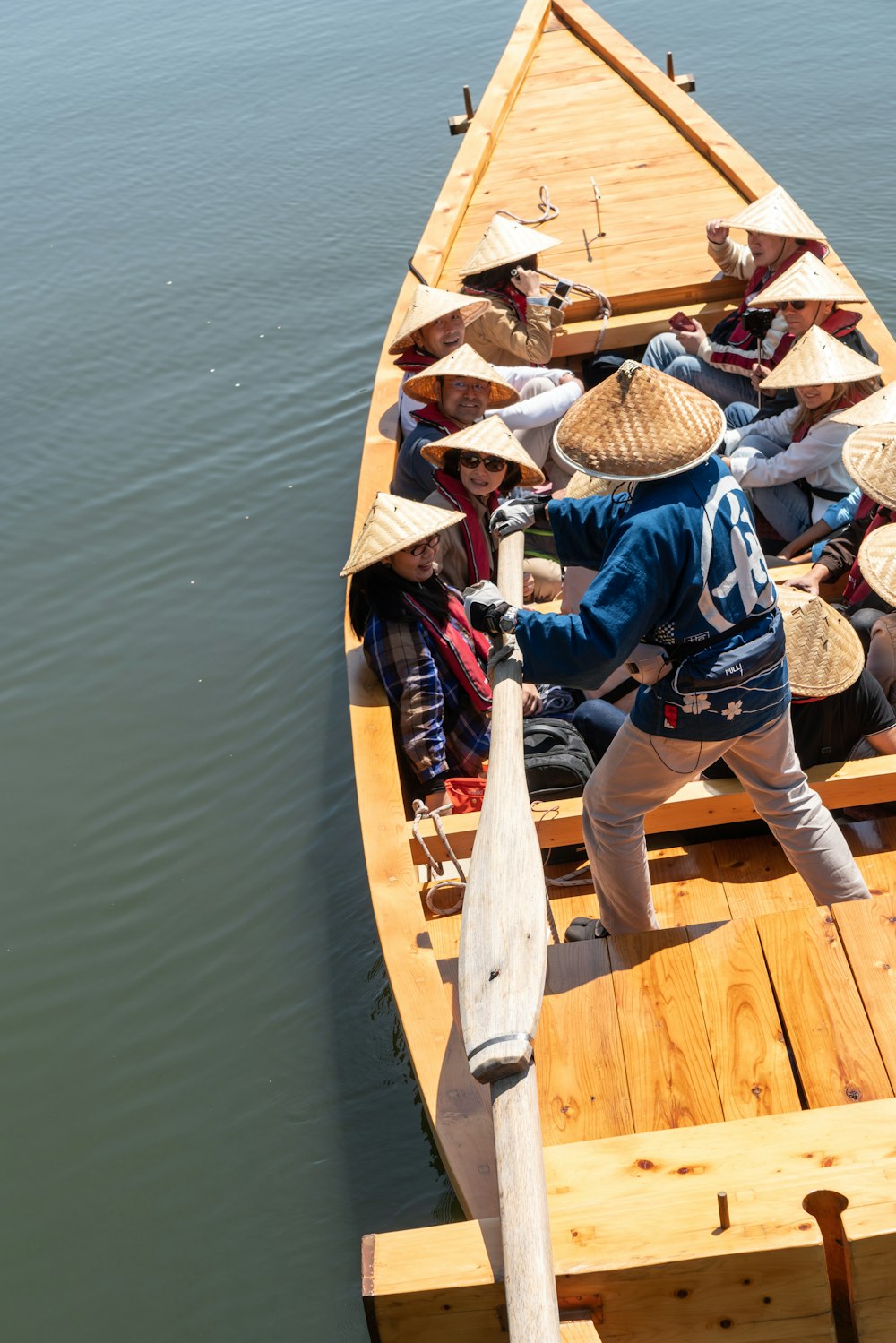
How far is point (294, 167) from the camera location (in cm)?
977

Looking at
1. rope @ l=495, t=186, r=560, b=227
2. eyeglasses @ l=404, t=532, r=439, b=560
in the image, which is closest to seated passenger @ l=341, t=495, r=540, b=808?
eyeglasses @ l=404, t=532, r=439, b=560

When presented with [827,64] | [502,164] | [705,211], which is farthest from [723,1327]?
[827,64]

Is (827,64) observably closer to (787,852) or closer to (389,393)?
(389,393)

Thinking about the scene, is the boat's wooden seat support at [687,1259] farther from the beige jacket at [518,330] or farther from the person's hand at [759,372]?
the beige jacket at [518,330]

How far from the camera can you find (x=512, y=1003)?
1.59 m

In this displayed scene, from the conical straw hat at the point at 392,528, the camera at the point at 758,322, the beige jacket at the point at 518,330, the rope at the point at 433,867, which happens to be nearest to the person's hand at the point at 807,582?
the conical straw hat at the point at 392,528

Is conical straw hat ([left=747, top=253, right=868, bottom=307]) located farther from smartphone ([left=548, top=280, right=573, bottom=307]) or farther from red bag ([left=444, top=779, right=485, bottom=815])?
red bag ([left=444, top=779, right=485, bottom=815])

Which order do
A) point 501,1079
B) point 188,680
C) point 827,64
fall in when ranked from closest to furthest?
point 501,1079 < point 188,680 < point 827,64

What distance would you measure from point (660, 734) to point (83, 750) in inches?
124

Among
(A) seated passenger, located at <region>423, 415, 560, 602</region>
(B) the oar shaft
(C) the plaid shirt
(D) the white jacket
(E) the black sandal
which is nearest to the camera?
(B) the oar shaft

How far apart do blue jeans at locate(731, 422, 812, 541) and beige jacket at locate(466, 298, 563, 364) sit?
0.85m

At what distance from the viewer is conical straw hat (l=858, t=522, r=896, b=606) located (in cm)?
288

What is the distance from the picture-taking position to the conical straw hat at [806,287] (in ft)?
13.0

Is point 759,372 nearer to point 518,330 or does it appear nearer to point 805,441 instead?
point 805,441
